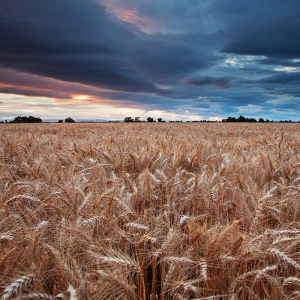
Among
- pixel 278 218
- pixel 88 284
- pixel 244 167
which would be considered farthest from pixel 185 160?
pixel 88 284

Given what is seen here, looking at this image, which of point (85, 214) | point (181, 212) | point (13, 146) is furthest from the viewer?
point (13, 146)

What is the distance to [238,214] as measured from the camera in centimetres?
193

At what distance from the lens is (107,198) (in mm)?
1918

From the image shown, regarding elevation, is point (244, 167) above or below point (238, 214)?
above

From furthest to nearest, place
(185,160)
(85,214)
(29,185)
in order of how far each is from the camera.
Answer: (185,160), (29,185), (85,214)

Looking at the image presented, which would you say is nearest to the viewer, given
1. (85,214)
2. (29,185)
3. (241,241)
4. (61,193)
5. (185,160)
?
(241,241)

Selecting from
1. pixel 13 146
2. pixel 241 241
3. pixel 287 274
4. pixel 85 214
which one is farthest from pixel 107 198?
pixel 13 146

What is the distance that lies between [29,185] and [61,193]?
65 cm

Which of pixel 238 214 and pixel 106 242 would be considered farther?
pixel 238 214

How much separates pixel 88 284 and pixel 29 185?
1523mm

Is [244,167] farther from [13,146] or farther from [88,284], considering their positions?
[13,146]

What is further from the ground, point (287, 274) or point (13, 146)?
point (13, 146)

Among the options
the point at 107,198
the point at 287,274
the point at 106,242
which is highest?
the point at 107,198

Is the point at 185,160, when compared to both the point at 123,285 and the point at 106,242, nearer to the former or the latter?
the point at 106,242
